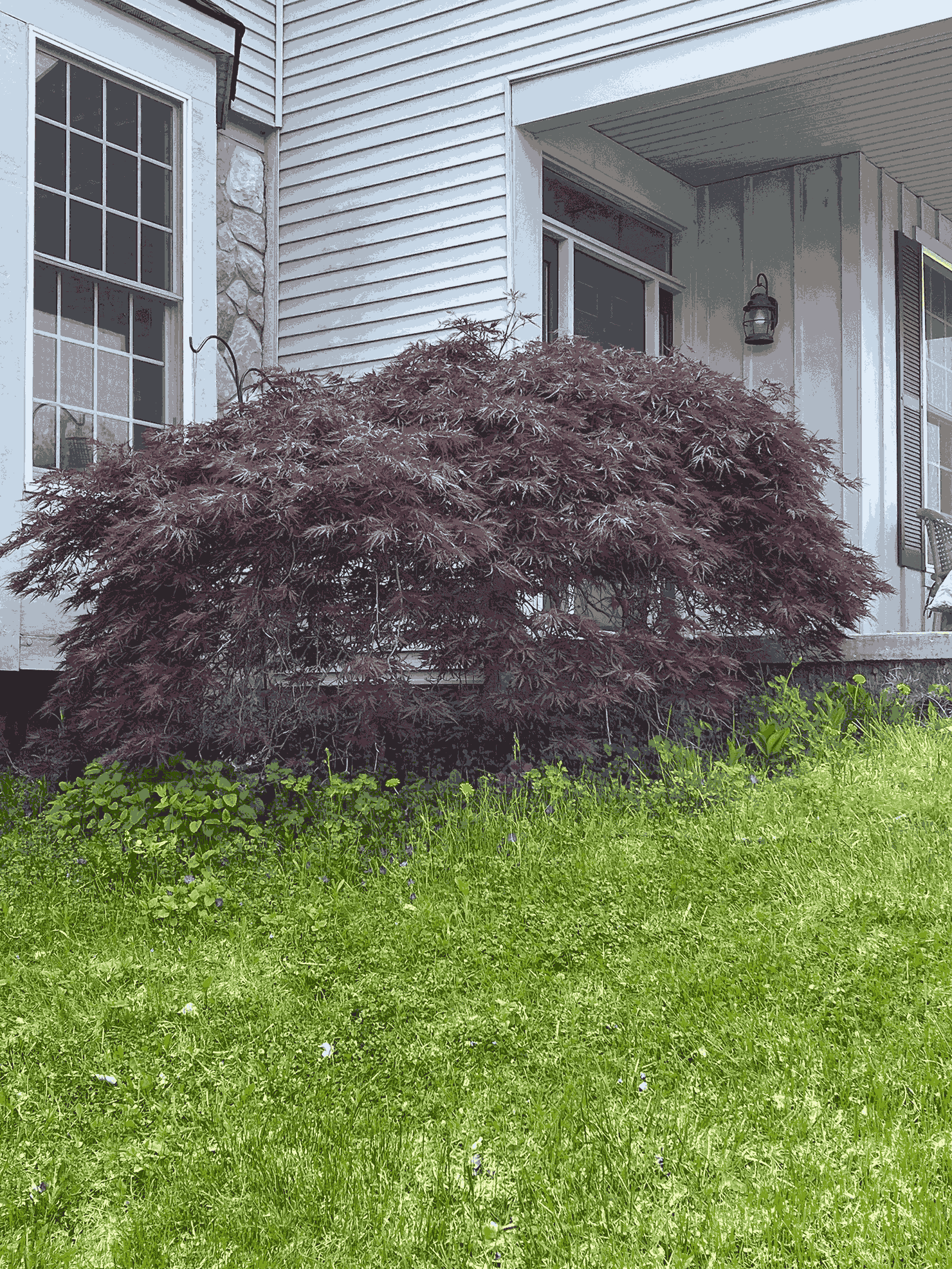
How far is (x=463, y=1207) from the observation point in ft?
6.38

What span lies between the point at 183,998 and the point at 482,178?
18.5ft

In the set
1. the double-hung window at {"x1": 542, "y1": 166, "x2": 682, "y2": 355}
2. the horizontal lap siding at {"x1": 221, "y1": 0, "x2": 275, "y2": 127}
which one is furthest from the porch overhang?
the horizontal lap siding at {"x1": 221, "y1": 0, "x2": 275, "y2": 127}

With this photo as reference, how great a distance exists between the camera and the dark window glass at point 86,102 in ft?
18.7

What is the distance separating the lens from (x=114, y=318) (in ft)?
19.6

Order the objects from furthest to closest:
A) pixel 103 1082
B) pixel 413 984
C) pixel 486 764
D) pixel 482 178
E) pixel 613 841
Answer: pixel 482 178, pixel 486 764, pixel 613 841, pixel 413 984, pixel 103 1082

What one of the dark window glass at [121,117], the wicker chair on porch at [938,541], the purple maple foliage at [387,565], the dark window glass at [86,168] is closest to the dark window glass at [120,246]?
the dark window glass at [86,168]

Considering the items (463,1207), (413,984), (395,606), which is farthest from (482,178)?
(463,1207)

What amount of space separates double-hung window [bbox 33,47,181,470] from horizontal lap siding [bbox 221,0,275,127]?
172cm

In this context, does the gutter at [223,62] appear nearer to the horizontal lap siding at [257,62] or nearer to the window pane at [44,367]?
the horizontal lap siding at [257,62]

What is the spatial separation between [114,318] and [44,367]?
45 cm

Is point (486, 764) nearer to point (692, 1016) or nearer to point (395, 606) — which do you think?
point (395, 606)

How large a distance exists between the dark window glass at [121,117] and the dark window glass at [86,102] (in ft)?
0.15

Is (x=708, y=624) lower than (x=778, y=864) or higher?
higher

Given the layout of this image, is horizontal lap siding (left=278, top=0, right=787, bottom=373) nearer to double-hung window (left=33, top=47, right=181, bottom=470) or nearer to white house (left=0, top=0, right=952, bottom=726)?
white house (left=0, top=0, right=952, bottom=726)
